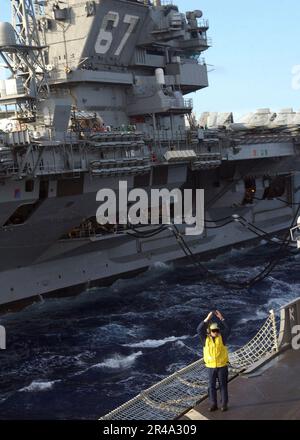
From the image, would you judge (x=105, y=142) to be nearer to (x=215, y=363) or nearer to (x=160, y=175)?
(x=160, y=175)

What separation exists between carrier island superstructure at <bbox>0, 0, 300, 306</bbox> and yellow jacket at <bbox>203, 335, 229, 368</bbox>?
23.8 ft

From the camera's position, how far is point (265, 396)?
5848 millimetres

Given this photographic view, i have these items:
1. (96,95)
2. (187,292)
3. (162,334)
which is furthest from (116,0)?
(162,334)

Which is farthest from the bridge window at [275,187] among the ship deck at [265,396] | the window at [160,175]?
the ship deck at [265,396]

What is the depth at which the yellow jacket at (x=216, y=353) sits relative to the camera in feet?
19.0

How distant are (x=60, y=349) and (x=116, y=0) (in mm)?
10019

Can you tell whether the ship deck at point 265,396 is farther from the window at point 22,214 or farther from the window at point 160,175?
the window at point 160,175

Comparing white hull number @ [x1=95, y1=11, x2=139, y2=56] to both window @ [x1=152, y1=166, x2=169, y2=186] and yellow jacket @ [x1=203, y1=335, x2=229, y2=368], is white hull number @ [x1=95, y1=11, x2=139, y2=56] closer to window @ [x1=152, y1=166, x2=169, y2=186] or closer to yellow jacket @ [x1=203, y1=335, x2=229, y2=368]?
window @ [x1=152, y1=166, x2=169, y2=186]

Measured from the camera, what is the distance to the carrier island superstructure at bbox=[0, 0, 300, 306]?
43.2 feet

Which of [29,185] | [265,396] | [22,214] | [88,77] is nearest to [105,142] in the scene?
[29,185]

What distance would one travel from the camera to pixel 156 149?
15766 millimetres

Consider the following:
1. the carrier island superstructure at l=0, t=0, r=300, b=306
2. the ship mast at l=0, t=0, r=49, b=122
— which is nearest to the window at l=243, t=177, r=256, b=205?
the carrier island superstructure at l=0, t=0, r=300, b=306

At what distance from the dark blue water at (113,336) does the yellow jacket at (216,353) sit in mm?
3838

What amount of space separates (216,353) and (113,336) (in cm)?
718
